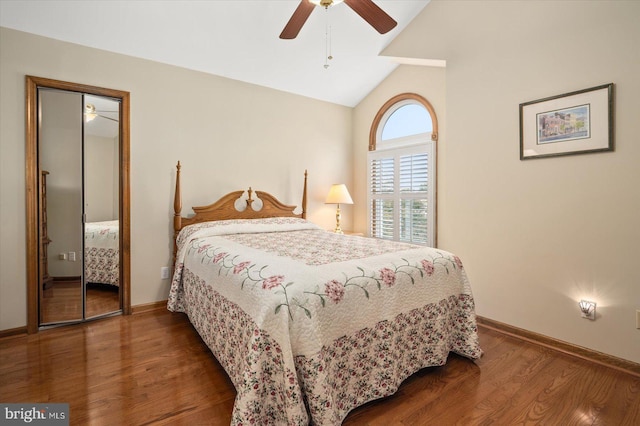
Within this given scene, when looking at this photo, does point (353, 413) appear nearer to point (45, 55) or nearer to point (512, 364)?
point (512, 364)

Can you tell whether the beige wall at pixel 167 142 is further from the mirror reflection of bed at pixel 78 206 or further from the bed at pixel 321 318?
the bed at pixel 321 318

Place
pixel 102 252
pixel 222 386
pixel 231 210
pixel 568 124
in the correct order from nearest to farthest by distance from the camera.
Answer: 1. pixel 222 386
2. pixel 568 124
3. pixel 102 252
4. pixel 231 210

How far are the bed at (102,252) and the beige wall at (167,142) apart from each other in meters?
0.15

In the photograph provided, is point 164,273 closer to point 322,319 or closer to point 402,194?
point 322,319

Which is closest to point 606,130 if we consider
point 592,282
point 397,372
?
point 592,282

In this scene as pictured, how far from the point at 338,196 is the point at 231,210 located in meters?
1.37

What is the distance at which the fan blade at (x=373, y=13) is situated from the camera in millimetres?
1968

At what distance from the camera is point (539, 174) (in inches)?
96.6

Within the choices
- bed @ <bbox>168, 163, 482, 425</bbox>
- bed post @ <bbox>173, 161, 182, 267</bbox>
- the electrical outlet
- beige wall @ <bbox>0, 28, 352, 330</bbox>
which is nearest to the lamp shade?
beige wall @ <bbox>0, 28, 352, 330</bbox>

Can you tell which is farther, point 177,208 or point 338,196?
point 338,196

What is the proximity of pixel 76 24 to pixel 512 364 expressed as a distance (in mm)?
4083

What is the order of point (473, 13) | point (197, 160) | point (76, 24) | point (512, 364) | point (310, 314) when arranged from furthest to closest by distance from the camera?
point (197, 160) < point (473, 13) < point (76, 24) < point (512, 364) < point (310, 314)

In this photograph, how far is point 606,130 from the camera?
2.12 meters

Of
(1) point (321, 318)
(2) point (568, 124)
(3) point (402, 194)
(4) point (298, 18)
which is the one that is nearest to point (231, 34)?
(4) point (298, 18)
